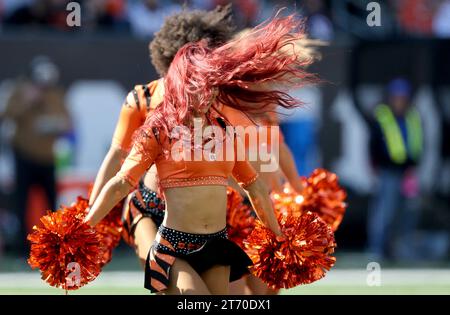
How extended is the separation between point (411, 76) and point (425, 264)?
2.11 metres

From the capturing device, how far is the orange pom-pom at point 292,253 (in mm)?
5426

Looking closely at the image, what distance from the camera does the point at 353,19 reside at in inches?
497

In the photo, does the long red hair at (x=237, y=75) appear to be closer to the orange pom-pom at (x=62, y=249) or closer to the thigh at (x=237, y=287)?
the orange pom-pom at (x=62, y=249)

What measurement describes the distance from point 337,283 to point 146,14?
4292 mm

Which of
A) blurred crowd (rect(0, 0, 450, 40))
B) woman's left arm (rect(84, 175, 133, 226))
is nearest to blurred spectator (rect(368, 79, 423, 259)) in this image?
blurred crowd (rect(0, 0, 450, 40))

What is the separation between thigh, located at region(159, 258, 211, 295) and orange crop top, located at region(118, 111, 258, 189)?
0.39m

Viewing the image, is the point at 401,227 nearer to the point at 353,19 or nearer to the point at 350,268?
the point at 350,268

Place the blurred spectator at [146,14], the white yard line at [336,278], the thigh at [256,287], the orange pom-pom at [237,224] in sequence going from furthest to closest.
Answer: the blurred spectator at [146,14] < the white yard line at [336,278] < the thigh at [256,287] < the orange pom-pom at [237,224]

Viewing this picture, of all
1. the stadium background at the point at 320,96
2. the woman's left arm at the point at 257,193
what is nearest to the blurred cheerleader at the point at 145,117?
the woman's left arm at the point at 257,193

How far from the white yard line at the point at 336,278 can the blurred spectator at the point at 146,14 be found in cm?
311

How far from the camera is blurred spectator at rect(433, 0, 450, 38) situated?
41.1 feet

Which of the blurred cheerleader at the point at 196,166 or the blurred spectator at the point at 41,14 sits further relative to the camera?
the blurred spectator at the point at 41,14
